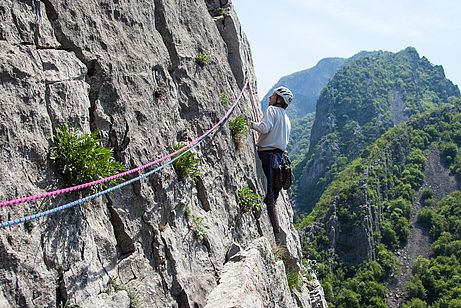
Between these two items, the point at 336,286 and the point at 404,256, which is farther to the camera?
the point at 404,256

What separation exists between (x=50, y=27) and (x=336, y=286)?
10225cm

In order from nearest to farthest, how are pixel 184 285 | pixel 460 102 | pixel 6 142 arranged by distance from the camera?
pixel 6 142 → pixel 184 285 → pixel 460 102

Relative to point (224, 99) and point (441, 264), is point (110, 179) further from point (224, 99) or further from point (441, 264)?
point (441, 264)

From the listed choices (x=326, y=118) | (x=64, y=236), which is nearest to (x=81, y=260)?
(x=64, y=236)

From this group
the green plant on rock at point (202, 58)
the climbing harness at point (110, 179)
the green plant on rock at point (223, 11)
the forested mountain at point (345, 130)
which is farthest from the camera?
the forested mountain at point (345, 130)

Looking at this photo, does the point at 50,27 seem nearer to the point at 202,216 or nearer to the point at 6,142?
the point at 6,142

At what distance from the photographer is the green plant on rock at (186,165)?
288 inches

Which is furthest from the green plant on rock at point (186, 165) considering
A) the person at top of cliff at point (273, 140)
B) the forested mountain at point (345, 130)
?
the forested mountain at point (345, 130)

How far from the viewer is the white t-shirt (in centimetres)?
1046

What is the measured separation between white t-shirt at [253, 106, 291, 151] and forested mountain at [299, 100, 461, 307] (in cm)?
8833

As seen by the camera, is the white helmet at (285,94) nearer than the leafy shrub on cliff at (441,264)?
Yes

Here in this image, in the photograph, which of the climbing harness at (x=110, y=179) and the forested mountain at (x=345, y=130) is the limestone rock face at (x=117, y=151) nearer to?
the climbing harness at (x=110, y=179)

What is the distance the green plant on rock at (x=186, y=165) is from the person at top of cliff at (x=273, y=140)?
3231 millimetres

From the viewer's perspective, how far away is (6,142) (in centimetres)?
441
